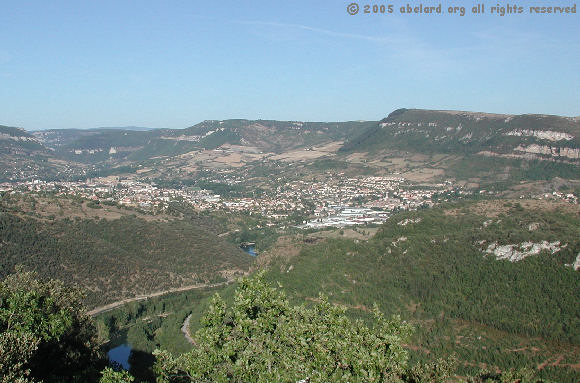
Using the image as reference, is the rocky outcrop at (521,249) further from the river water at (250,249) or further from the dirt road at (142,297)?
the river water at (250,249)

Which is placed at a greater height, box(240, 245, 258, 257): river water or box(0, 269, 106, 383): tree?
box(0, 269, 106, 383): tree

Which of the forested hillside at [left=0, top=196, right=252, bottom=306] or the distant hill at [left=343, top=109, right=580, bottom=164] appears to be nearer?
the forested hillside at [left=0, top=196, right=252, bottom=306]

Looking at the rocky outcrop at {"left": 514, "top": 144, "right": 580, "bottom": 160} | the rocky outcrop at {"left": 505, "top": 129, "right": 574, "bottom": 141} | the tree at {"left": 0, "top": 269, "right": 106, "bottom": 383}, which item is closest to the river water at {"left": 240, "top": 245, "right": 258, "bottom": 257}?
the tree at {"left": 0, "top": 269, "right": 106, "bottom": 383}

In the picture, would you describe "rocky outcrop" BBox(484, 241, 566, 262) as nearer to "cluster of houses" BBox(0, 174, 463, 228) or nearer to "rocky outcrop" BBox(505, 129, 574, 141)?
"cluster of houses" BBox(0, 174, 463, 228)

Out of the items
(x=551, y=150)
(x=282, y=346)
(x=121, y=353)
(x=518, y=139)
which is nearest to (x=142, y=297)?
(x=121, y=353)

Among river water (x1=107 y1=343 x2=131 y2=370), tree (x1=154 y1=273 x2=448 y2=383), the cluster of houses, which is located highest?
tree (x1=154 y1=273 x2=448 y2=383)

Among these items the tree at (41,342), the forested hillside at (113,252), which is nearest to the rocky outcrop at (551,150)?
the forested hillside at (113,252)
